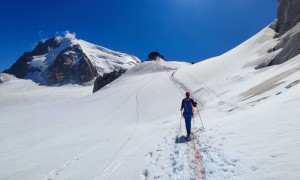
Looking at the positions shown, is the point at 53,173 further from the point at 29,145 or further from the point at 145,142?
the point at 29,145

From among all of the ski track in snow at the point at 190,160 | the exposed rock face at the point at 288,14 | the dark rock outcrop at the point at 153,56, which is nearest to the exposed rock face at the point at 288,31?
the exposed rock face at the point at 288,14

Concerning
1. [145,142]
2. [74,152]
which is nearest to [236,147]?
[145,142]

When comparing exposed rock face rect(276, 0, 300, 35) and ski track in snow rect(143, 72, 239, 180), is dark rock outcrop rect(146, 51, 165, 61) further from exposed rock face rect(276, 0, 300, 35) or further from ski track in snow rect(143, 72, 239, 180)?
ski track in snow rect(143, 72, 239, 180)

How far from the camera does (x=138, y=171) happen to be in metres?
10.2

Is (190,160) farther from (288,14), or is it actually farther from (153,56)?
(153,56)

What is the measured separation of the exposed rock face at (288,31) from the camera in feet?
120

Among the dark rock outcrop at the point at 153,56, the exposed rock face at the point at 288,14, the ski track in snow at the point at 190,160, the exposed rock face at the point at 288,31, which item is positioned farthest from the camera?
the dark rock outcrop at the point at 153,56

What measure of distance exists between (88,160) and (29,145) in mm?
8013

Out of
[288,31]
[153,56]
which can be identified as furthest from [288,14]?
[153,56]

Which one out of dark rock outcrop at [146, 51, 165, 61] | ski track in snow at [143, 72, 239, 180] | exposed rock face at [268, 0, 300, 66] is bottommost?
ski track in snow at [143, 72, 239, 180]

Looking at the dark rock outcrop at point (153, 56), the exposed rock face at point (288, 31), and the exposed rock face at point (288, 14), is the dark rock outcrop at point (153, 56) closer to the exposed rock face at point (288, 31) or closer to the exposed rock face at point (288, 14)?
the exposed rock face at point (288, 31)

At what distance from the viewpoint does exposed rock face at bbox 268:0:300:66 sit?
120ft

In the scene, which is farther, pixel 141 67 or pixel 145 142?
pixel 141 67

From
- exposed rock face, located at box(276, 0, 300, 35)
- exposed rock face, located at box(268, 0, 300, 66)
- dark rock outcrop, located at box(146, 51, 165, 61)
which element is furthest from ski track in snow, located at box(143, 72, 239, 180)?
dark rock outcrop, located at box(146, 51, 165, 61)
